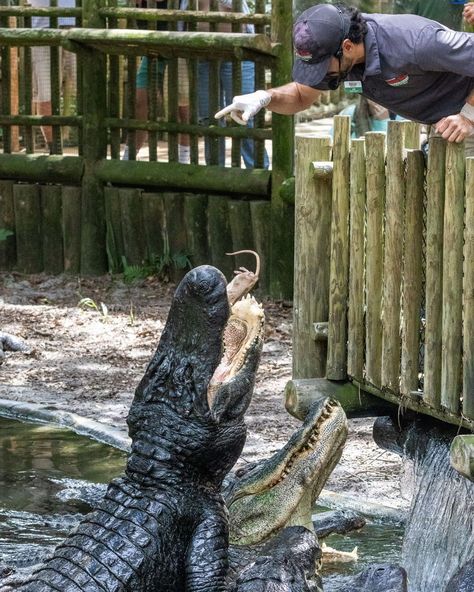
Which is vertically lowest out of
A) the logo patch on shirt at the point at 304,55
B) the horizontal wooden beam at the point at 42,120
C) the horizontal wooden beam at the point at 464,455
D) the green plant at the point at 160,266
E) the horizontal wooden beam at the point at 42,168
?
the green plant at the point at 160,266

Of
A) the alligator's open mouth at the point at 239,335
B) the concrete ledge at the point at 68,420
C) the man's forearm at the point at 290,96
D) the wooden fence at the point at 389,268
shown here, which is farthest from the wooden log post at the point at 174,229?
the alligator's open mouth at the point at 239,335

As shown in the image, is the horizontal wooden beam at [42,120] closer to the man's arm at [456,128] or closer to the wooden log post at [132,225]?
the wooden log post at [132,225]

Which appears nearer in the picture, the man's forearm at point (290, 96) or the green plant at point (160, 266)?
the man's forearm at point (290, 96)

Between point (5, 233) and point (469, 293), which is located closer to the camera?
point (469, 293)

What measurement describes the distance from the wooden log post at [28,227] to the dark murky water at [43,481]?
293 cm

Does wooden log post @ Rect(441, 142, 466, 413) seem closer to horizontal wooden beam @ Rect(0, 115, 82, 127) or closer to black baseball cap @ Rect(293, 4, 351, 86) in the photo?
black baseball cap @ Rect(293, 4, 351, 86)

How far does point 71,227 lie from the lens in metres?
9.45

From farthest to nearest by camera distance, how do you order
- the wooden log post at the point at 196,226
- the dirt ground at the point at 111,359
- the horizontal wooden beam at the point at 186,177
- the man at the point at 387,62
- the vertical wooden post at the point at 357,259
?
the wooden log post at the point at 196,226 < the horizontal wooden beam at the point at 186,177 < the dirt ground at the point at 111,359 < the vertical wooden post at the point at 357,259 < the man at the point at 387,62

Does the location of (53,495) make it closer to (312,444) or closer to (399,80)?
(312,444)

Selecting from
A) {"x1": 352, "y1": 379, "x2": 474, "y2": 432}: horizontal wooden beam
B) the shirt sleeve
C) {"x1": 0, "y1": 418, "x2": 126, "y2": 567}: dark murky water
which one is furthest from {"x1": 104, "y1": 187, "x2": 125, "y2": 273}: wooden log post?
the shirt sleeve

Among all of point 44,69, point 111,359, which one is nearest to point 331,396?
point 111,359

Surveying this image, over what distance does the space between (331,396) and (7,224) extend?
16.0 feet

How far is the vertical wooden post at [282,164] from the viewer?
8.31 m

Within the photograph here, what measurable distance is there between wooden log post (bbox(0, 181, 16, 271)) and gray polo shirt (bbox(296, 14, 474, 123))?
475 cm
